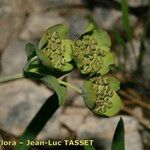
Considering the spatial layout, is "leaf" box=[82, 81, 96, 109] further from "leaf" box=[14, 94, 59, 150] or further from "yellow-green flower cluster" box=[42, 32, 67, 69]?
"leaf" box=[14, 94, 59, 150]

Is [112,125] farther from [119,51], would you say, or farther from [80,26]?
[80,26]

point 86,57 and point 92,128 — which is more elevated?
point 86,57

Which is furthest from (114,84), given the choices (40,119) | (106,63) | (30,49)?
(40,119)

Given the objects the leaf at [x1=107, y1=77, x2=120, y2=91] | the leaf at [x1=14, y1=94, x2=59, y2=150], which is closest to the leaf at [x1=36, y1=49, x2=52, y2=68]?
the leaf at [x1=107, y1=77, x2=120, y2=91]

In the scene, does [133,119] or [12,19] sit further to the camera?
[12,19]

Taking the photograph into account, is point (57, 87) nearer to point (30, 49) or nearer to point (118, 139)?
point (30, 49)

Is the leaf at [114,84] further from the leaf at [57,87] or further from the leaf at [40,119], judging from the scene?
the leaf at [40,119]

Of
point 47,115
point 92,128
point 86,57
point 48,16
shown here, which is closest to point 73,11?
point 48,16

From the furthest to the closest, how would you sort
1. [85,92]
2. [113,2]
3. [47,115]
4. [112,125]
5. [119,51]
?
[113,2] → [119,51] → [112,125] → [47,115] → [85,92]
